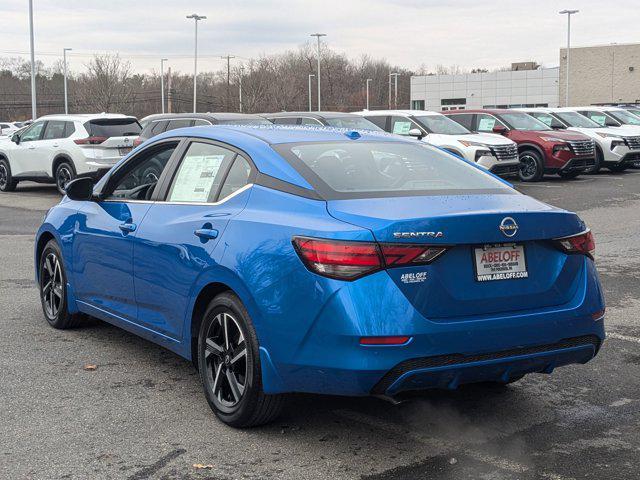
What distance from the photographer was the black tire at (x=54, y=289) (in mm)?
6734

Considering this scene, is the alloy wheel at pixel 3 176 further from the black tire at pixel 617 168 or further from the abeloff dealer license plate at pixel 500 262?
the abeloff dealer license plate at pixel 500 262

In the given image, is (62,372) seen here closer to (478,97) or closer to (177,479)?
(177,479)

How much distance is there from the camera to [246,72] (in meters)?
98.5

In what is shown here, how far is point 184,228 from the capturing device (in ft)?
16.5

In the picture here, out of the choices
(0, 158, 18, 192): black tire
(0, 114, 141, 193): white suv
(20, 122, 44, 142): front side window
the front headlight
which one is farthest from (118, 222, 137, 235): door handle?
(0, 158, 18, 192): black tire

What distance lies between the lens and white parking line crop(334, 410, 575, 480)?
411 cm

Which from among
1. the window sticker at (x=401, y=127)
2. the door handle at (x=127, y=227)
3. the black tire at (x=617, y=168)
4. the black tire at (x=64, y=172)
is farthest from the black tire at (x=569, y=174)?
the door handle at (x=127, y=227)

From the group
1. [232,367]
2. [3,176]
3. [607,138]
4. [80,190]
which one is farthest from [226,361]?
[607,138]

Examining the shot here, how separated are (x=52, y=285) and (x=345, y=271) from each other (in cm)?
366

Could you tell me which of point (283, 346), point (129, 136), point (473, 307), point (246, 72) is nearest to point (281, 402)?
point (283, 346)

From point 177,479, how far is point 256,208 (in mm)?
1394

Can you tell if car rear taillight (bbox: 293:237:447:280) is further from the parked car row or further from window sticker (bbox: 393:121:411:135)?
window sticker (bbox: 393:121:411:135)

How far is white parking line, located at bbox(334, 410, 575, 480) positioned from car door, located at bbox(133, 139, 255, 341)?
43.1 inches

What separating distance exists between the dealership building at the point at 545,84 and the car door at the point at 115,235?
236 feet
